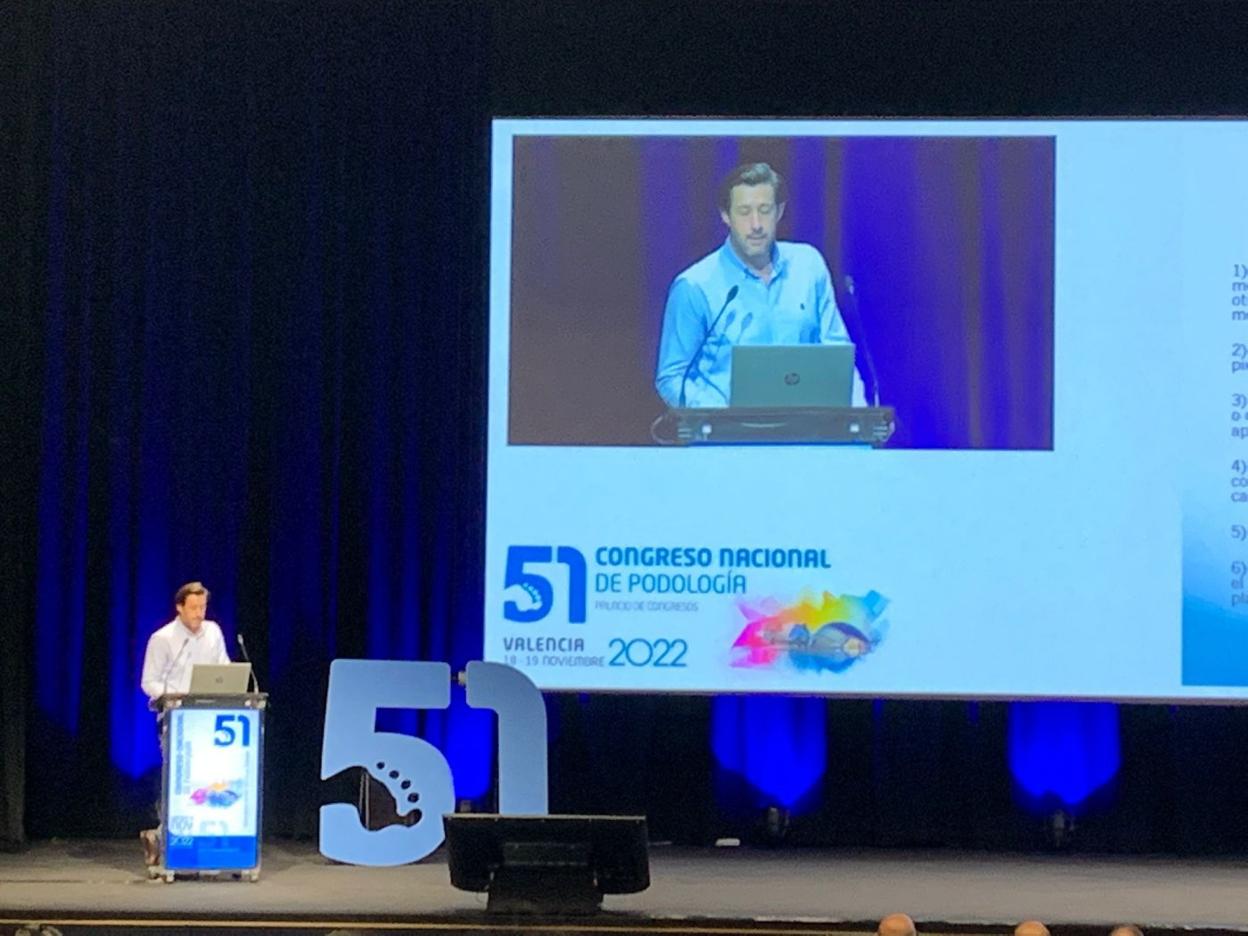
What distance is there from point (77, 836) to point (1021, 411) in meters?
4.19

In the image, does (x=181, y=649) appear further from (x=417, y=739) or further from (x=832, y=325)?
(x=832, y=325)

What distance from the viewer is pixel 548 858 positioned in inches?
211

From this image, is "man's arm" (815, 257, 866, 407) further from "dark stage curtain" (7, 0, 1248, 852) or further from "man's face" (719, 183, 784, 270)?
"dark stage curtain" (7, 0, 1248, 852)

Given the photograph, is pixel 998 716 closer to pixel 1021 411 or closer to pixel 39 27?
pixel 1021 411

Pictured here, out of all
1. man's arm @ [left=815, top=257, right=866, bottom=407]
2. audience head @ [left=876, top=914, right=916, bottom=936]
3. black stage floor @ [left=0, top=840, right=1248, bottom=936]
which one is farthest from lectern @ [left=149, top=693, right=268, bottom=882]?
audience head @ [left=876, top=914, right=916, bottom=936]

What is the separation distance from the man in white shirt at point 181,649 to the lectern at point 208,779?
2.23 feet

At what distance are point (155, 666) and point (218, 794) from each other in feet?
2.92

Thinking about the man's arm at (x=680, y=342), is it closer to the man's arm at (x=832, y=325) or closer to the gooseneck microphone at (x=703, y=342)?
the gooseneck microphone at (x=703, y=342)

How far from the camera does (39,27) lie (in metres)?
7.84

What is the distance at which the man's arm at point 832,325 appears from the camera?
7.38 meters

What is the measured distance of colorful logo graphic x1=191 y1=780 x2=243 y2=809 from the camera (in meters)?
6.19

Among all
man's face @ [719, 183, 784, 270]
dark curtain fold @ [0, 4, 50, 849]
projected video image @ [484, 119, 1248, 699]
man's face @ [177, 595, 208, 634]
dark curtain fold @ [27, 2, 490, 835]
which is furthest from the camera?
dark curtain fold @ [27, 2, 490, 835]

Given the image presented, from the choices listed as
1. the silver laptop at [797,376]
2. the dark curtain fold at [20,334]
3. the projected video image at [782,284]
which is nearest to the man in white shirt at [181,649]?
the dark curtain fold at [20,334]

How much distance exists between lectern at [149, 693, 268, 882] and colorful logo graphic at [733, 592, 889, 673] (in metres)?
2.06
